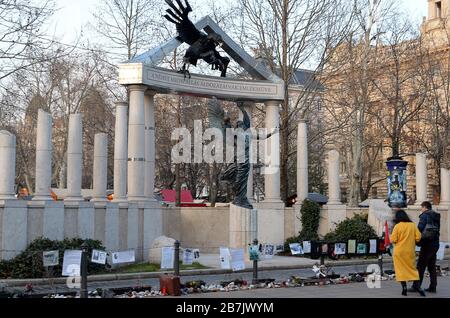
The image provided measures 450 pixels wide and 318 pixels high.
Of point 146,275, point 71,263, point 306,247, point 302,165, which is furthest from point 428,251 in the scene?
→ point 302,165

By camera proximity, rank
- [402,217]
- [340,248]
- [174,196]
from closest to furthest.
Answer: [402,217]
[340,248]
[174,196]

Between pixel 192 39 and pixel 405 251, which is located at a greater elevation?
pixel 192 39

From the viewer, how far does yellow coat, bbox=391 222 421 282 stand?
46.3 feet

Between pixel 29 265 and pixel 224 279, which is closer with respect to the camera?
pixel 29 265

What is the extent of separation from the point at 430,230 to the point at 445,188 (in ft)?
62.0

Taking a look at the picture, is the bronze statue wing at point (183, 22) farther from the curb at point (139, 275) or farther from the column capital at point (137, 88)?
the curb at point (139, 275)

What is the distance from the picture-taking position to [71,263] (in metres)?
15.4

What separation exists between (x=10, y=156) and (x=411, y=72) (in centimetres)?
2814

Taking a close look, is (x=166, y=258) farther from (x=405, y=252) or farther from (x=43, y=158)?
(x=405, y=252)

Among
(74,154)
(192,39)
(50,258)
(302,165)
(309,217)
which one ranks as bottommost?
(50,258)

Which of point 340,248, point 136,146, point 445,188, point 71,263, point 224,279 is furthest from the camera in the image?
point 445,188

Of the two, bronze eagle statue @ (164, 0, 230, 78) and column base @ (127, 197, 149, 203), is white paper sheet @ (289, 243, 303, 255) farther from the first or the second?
bronze eagle statue @ (164, 0, 230, 78)
